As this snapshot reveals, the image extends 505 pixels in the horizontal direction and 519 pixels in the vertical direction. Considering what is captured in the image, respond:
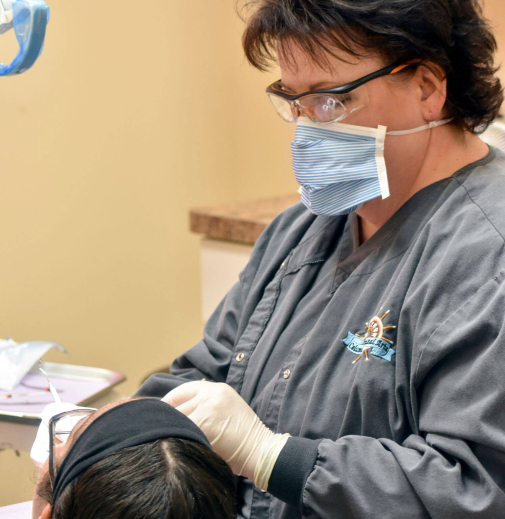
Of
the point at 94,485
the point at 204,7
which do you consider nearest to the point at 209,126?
the point at 204,7

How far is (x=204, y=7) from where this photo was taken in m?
3.15

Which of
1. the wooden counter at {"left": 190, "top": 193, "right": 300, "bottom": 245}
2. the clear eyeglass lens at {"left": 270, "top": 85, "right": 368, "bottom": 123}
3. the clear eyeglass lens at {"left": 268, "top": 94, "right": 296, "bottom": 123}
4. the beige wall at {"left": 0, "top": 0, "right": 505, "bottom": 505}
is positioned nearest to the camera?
the clear eyeglass lens at {"left": 270, "top": 85, "right": 368, "bottom": 123}

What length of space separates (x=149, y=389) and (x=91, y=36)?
177 cm

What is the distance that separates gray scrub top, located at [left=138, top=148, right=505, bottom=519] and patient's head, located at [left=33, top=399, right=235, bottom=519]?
0.86ft

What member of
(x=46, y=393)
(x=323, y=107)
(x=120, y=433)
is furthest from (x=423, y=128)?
(x=46, y=393)

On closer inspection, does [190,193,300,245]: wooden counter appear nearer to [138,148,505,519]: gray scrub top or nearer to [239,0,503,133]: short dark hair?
[138,148,505,519]: gray scrub top

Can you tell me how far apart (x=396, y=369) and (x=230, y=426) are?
31 cm

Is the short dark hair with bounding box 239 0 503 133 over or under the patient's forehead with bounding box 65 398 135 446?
over

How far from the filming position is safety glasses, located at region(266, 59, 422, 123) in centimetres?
113

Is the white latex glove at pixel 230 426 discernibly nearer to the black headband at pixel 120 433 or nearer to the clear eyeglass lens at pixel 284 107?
the black headband at pixel 120 433

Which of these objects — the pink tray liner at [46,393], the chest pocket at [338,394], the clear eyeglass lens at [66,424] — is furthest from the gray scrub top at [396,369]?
the pink tray liner at [46,393]

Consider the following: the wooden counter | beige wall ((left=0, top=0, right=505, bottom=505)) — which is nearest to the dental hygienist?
the wooden counter

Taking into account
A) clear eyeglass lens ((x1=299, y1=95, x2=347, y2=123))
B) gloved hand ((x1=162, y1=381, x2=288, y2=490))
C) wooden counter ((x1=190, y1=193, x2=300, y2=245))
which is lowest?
gloved hand ((x1=162, y1=381, x2=288, y2=490))

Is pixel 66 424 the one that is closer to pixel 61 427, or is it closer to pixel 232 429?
pixel 61 427
